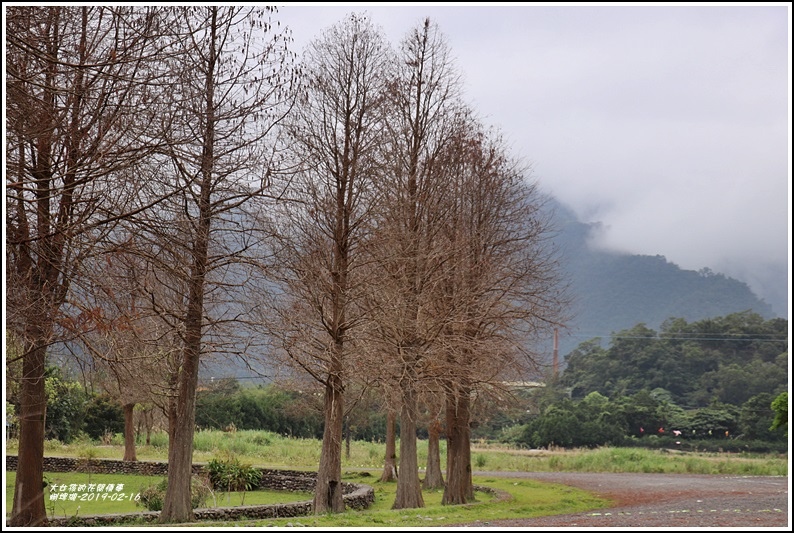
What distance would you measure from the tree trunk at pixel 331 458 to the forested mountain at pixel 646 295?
124 meters

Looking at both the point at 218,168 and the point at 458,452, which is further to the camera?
the point at 458,452

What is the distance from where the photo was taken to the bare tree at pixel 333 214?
55.1 feet

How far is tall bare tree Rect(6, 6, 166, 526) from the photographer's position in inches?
323

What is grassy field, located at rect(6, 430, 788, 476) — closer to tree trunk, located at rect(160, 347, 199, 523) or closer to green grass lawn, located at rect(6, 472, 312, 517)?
green grass lawn, located at rect(6, 472, 312, 517)

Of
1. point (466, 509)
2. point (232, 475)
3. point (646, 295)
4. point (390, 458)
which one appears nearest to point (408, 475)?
point (466, 509)

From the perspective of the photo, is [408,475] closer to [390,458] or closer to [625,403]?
[390,458]

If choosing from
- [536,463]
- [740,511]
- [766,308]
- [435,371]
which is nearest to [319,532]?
[435,371]

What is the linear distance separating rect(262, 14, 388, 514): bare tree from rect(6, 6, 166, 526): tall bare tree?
5707mm

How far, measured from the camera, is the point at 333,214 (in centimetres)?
1738

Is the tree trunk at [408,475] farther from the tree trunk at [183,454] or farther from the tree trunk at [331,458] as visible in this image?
the tree trunk at [183,454]

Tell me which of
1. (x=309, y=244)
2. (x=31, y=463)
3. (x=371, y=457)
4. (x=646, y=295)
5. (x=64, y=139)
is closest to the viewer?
(x=64, y=139)

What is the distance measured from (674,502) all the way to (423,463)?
22.5m

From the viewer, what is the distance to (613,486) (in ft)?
94.9

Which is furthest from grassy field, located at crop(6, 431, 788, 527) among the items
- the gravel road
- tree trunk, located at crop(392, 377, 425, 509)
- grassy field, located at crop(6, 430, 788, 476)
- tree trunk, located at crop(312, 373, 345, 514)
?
tree trunk, located at crop(312, 373, 345, 514)
